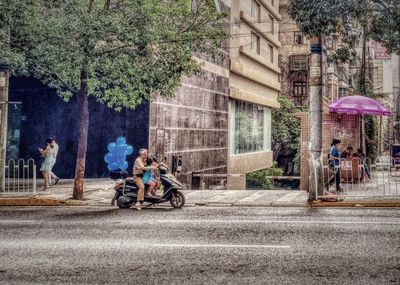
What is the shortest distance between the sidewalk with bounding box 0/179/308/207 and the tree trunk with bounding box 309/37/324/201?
68 centimetres

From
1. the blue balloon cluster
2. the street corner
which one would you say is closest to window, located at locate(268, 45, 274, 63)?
the blue balloon cluster

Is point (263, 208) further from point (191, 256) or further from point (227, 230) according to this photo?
point (191, 256)

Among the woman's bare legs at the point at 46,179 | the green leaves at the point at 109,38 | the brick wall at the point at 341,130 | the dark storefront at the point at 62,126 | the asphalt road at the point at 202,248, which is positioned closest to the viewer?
the asphalt road at the point at 202,248

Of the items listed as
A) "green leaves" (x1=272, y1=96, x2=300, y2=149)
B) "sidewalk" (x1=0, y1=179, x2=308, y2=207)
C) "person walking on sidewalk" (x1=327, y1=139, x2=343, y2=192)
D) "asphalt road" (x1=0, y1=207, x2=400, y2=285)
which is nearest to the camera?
"asphalt road" (x1=0, y1=207, x2=400, y2=285)

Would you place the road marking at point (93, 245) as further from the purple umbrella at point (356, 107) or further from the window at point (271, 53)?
the window at point (271, 53)

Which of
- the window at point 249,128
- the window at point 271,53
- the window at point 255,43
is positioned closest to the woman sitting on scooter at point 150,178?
the window at point 249,128

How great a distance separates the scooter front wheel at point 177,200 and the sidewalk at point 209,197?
845mm

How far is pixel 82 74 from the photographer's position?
16375mm

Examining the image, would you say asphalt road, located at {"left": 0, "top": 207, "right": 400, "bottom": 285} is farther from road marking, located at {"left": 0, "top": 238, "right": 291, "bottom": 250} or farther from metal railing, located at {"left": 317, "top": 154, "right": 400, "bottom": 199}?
metal railing, located at {"left": 317, "top": 154, "right": 400, "bottom": 199}

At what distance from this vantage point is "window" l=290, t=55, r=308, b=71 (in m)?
62.7

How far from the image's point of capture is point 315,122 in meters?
15.2

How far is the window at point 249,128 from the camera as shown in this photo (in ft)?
127

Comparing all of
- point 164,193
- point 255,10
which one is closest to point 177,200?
point 164,193

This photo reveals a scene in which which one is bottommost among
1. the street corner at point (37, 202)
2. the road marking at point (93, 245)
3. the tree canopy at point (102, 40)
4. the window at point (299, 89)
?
the road marking at point (93, 245)
